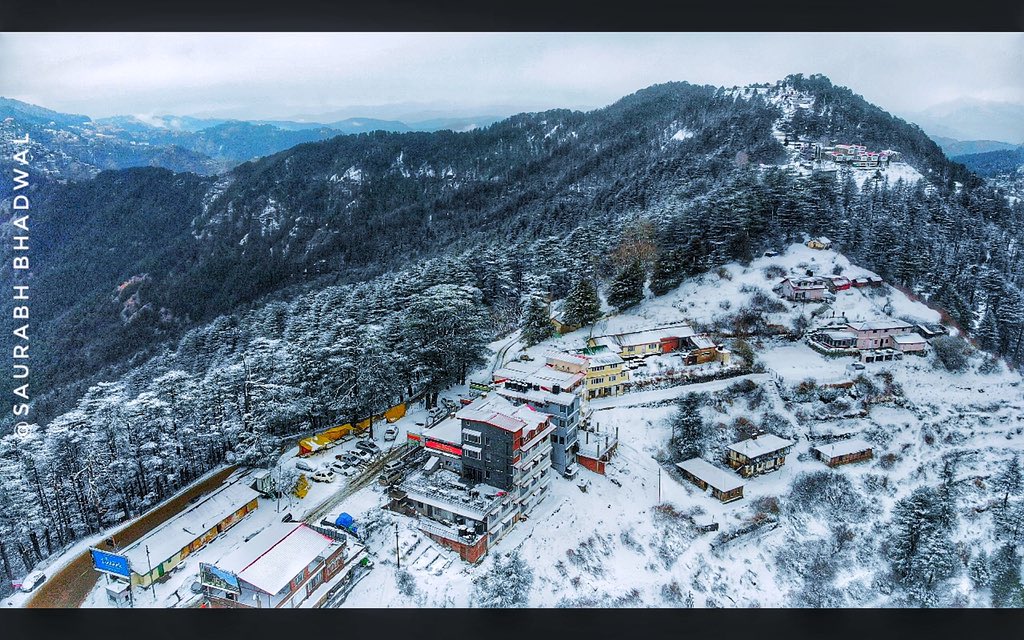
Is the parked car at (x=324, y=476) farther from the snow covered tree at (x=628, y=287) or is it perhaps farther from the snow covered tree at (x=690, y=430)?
the snow covered tree at (x=628, y=287)

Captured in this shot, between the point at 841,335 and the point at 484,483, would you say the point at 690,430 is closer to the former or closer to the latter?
the point at 484,483

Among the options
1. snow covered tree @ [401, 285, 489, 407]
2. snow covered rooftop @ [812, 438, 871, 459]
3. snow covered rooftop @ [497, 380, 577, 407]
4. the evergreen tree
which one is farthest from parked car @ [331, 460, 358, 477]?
the evergreen tree

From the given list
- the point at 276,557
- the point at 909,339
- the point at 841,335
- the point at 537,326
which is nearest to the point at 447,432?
the point at 276,557

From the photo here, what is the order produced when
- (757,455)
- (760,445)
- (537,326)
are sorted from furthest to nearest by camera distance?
(537,326) < (760,445) < (757,455)

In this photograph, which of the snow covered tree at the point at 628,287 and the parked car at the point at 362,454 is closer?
the parked car at the point at 362,454

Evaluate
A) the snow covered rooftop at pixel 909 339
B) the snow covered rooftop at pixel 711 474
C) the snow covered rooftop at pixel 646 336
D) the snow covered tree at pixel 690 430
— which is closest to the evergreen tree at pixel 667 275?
the snow covered rooftop at pixel 646 336
